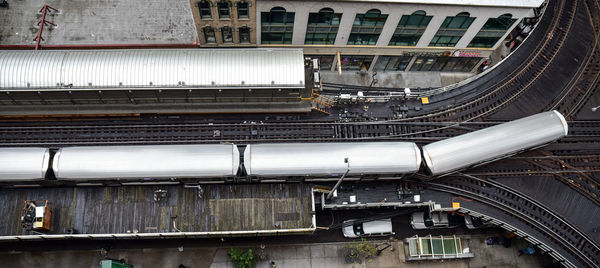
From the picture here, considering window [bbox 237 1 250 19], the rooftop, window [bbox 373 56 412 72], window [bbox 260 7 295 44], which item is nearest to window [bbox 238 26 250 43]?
window [bbox 260 7 295 44]

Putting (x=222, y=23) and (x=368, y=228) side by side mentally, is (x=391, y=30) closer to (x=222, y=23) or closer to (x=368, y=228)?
(x=222, y=23)

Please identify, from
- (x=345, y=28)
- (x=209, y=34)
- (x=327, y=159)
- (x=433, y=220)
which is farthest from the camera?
(x=345, y=28)

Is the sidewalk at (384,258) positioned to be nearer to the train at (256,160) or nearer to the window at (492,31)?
the train at (256,160)

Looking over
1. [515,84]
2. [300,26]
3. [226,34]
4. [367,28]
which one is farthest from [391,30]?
[226,34]

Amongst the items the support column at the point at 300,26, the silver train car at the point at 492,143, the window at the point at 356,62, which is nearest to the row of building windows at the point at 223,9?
the support column at the point at 300,26

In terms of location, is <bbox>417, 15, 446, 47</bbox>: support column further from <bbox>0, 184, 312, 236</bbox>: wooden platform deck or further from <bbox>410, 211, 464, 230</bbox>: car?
→ <bbox>0, 184, 312, 236</bbox>: wooden platform deck

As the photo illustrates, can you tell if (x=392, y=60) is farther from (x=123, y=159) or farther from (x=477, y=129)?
(x=123, y=159)

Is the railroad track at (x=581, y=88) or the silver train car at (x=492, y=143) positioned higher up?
the railroad track at (x=581, y=88)
